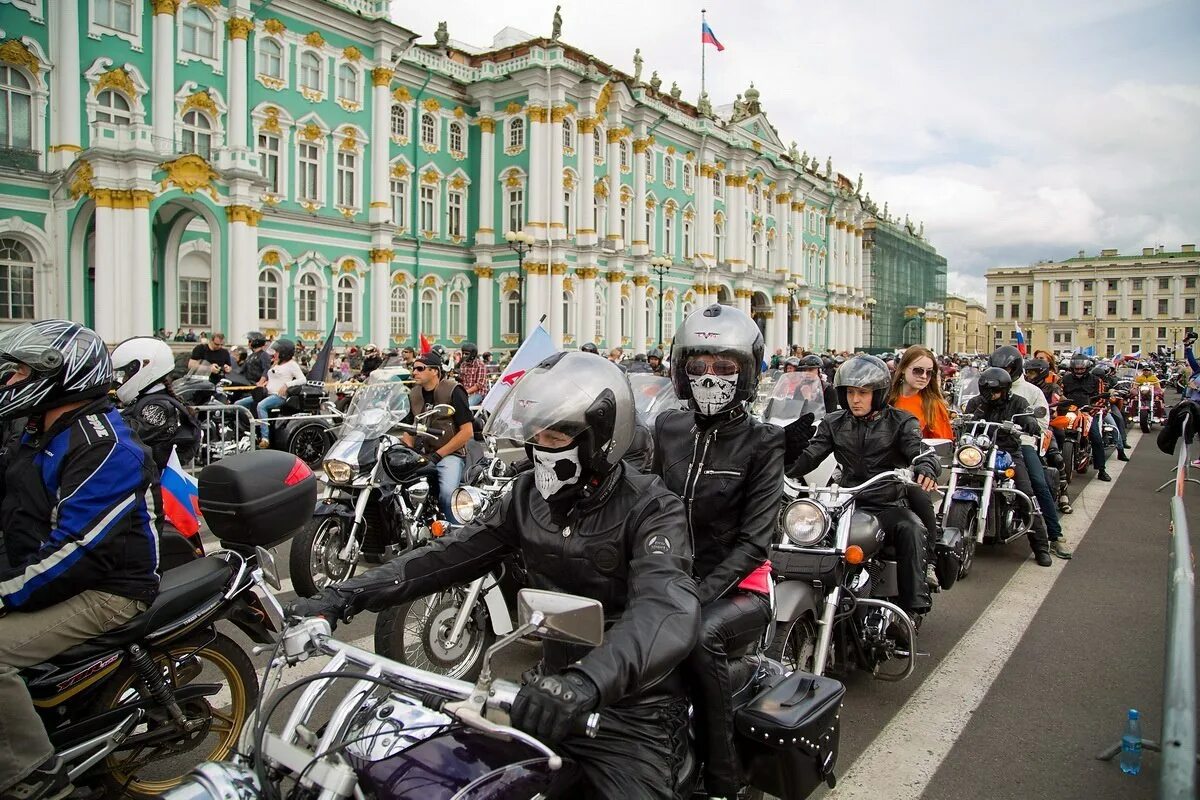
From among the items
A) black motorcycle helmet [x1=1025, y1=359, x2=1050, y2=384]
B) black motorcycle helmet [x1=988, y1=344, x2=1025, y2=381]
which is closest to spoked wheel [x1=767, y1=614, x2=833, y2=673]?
black motorcycle helmet [x1=988, y1=344, x2=1025, y2=381]

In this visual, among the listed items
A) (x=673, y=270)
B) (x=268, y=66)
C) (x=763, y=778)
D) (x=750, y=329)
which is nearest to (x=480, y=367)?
(x=750, y=329)

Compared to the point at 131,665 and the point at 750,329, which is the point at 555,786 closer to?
the point at 131,665

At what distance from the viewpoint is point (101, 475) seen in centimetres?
323

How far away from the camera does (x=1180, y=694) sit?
2490 mm

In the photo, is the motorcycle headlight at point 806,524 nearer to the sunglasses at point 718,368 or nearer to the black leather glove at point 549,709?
the sunglasses at point 718,368

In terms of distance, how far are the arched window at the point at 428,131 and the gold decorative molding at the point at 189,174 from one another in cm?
1393

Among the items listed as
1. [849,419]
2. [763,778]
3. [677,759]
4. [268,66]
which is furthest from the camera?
[268,66]

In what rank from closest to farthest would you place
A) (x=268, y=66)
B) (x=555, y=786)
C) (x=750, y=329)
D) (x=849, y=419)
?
(x=555, y=786) → (x=750, y=329) → (x=849, y=419) → (x=268, y=66)

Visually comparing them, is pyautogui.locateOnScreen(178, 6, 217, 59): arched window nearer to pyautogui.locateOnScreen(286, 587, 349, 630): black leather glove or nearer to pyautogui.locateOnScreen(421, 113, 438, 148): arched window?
pyautogui.locateOnScreen(421, 113, 438, 148): arched window

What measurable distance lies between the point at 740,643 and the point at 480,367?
12.5 meters

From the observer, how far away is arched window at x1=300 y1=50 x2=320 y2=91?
102 ft

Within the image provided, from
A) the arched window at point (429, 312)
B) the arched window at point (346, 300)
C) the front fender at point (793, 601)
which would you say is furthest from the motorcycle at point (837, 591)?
the arched window at point (429, 312)

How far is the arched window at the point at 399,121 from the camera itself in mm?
36125

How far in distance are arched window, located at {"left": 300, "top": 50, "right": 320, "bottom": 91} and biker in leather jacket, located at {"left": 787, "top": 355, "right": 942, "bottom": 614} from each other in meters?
30.7
